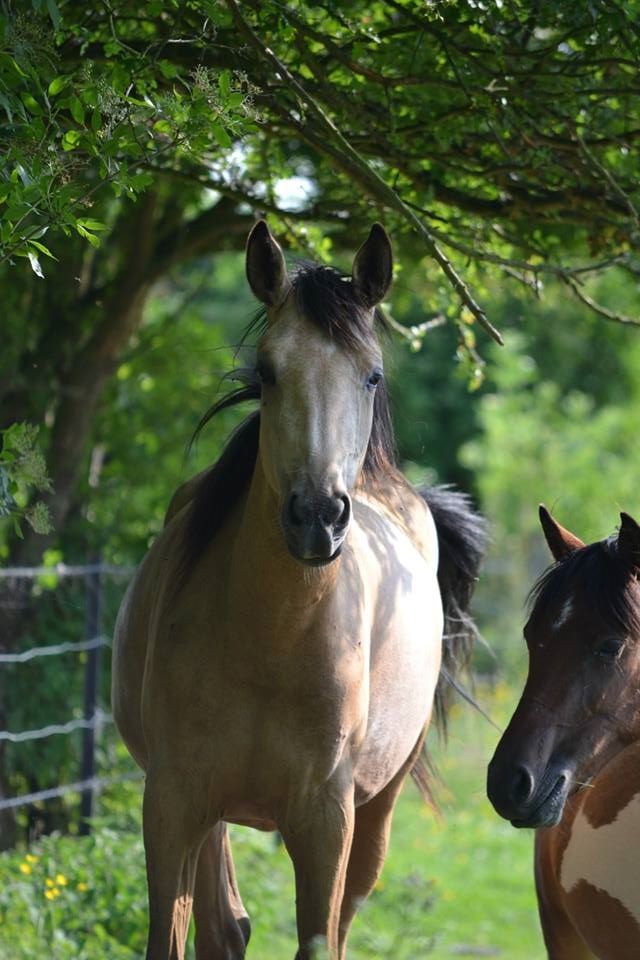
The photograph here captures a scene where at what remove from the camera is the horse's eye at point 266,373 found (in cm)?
347

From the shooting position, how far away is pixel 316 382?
3389mm

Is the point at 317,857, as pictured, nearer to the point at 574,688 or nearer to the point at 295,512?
the point at 574,688

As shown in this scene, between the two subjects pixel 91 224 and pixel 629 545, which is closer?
pixel 91 224

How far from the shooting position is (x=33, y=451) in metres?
3.80

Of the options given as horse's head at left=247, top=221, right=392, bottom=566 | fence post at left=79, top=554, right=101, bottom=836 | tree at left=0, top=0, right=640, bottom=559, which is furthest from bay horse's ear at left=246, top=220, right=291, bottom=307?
fence post at left=79, top=554, right=101, bottom=836

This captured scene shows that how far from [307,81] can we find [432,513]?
207 centimetres

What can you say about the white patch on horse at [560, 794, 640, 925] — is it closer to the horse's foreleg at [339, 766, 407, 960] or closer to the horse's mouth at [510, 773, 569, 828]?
the horse's mouth at [510, 773, 569, 828]

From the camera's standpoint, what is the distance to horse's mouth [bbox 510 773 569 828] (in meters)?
3.43

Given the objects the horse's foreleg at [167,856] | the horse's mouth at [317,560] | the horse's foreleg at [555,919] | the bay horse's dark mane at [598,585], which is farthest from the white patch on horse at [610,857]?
the horse's mouth at [317,560]

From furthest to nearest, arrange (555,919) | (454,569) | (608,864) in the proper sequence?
(454,569) → (555,919) → (608,864)

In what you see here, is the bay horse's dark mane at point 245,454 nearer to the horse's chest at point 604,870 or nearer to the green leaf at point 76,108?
the green leaf at point 76,108

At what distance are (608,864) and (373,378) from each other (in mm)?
1494

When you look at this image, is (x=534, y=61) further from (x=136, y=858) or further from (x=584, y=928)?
(x=136, y=858)

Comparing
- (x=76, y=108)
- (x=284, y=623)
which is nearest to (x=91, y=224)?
(x=76, y=108)
